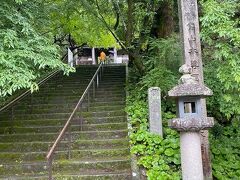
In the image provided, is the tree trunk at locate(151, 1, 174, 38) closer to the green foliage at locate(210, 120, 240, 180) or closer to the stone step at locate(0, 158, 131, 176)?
the green foliage at locate(210, 120, 240, 180)

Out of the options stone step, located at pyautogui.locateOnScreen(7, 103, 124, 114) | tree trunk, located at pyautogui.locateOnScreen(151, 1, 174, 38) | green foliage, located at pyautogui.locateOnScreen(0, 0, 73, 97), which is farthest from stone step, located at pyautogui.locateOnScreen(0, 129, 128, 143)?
tree trunk, located at pyautogui.locateOnScreen(151, 1, 174, 38)

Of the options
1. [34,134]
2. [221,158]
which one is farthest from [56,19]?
[221,158]

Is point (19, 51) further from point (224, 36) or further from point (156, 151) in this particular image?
point (224, 36)

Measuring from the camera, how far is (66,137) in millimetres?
8039

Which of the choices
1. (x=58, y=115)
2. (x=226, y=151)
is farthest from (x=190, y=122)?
(x=58, y=115)

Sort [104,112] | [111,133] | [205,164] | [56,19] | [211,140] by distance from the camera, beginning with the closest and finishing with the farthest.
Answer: [205,164] → [211,140] → [111,133] → [104,112] → [56,19]

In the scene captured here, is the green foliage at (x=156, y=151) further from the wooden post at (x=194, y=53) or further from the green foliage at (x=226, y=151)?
the green foliage at (x=226, y=151)

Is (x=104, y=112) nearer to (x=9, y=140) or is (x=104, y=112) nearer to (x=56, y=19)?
(x=9, y=140)

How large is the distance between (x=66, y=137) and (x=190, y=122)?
158 inches

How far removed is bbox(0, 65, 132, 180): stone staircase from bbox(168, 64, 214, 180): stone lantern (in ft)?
5.20

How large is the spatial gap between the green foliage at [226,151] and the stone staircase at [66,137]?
171 cm

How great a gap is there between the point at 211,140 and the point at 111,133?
2315 millimetres

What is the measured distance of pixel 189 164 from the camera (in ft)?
16.3

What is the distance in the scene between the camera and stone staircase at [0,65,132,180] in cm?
661
